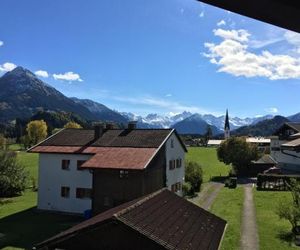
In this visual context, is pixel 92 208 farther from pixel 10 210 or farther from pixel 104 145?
pixel 10 210

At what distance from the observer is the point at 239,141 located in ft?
246

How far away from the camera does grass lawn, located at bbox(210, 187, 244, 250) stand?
2896cm

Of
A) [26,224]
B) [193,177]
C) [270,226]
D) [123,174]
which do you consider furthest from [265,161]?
[26,224]

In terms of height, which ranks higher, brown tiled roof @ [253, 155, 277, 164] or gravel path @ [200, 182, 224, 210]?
brown tiled roof @ [253, 155, 277, 164]

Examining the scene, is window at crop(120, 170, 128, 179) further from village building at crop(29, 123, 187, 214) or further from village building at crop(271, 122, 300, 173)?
village building at crop(271, 122, 300, 173)

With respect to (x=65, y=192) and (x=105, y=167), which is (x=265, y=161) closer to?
(x=65, y=192)

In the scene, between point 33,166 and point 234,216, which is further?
point 33,166

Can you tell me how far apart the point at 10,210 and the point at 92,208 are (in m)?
12.4

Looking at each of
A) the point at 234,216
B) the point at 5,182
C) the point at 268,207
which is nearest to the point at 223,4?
the point at 234,216

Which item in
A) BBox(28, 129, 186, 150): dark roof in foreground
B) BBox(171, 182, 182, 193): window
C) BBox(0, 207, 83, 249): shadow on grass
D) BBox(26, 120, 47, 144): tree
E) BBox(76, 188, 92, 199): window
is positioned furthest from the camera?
BBox(26, 120, 47, 144): tree

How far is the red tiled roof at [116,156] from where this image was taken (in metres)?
40.3

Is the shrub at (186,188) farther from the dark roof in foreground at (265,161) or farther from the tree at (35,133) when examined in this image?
the tree at (35,133)

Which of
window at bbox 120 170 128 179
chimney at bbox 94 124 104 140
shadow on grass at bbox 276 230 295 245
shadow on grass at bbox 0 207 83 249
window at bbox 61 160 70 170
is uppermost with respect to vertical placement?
chimney at bbox 94 124 104 140

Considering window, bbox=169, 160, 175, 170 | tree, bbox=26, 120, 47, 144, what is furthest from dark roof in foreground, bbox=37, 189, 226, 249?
tree, bbox=26, 120, 47, 144
